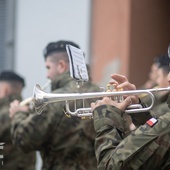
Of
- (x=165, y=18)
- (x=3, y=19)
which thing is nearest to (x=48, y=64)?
(x=165, y=18)

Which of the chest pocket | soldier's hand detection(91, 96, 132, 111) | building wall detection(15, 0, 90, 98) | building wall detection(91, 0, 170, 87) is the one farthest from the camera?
building wall detection(15, 0, 90, 98)

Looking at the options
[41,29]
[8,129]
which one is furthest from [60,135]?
[41,29]

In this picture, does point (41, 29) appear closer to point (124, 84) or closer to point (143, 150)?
point (124, 84)

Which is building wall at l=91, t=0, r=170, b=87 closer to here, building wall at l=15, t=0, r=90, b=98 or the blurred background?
the blurred background

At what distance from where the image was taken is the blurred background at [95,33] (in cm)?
782

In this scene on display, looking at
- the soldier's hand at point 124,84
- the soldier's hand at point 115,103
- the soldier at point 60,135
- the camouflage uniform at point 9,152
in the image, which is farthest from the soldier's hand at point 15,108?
the soldier's hand at point 115,103

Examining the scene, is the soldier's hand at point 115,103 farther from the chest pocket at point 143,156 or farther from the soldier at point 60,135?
the soldier at point 60,135

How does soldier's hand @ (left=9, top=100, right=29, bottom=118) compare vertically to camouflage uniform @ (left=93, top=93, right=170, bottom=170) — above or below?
below

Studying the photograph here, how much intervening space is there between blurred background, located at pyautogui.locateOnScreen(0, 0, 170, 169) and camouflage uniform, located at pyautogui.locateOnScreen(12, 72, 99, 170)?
256 cm

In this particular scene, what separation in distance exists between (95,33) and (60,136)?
10.1 feet

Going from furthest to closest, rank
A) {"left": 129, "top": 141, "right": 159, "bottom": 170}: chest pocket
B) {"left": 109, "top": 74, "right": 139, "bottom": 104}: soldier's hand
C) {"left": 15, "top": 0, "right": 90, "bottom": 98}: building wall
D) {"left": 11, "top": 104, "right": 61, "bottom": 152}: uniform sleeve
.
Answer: {"left": 15, "top": 0, "right": 90, "bottom": 98}: building wall < {"left": 11, "top": 104, "right": 61, "bottom": 152}: uniform sleeve < {"left": 109, "top": 74, "right": 139, "bottom": 104}: soldier's hand < {"left": 129, "top": 141, "right": 159, "bottom": 170}: chest pocket

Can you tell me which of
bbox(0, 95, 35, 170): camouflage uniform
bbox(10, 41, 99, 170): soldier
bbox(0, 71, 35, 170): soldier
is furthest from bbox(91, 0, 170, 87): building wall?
bbox(10, 41, 99, 170): soldier

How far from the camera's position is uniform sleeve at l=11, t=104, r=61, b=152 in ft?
17.0

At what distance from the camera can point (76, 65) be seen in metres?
3.98
